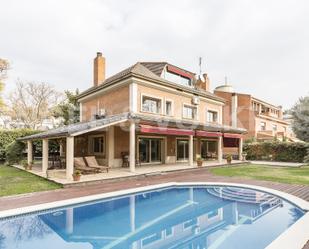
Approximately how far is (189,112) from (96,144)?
39.8 feet

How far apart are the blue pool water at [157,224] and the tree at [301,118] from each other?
602 inches

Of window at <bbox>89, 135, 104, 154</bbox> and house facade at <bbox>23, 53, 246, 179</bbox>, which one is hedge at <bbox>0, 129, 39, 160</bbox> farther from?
window at <bbox>89, 135, 104, 154</bbox>

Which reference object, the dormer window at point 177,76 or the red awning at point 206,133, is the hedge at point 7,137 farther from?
the red awning at point 206,133

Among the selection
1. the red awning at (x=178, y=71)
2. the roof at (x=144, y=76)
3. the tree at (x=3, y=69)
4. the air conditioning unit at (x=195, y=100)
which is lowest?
the air conditioning unit at (x=195, y=100)

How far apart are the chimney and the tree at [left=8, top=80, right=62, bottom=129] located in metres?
24.5

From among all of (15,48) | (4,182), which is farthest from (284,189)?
(15,48)

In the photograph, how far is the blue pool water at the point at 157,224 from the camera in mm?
7844

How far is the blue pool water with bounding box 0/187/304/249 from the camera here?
7844 millimetres

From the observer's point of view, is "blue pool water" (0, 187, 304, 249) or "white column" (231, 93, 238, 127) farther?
"white column" (231, 93, 238, 127)

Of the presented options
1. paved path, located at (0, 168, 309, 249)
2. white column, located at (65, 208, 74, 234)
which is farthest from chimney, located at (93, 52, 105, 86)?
white column, located at (65, 208, 74, 234)

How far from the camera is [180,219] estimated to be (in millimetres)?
10258

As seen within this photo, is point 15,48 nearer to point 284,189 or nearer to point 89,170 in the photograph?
point 89,170

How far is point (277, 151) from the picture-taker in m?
35.6

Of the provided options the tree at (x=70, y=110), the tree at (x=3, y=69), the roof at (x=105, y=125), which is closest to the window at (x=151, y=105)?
the roof at (x=105, y=125)
